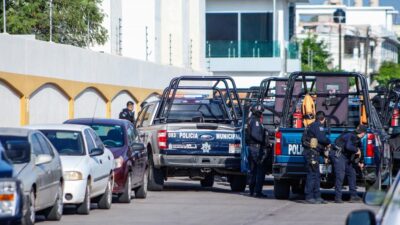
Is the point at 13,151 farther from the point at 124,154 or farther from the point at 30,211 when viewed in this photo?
the point at 124,154

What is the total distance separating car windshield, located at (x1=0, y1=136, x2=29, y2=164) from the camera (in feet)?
50.8

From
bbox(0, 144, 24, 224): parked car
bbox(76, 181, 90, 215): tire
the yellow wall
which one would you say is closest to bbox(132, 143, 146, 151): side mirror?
bbox(76, 181, 90, 215): tire

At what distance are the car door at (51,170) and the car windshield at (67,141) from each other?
1.98 metres

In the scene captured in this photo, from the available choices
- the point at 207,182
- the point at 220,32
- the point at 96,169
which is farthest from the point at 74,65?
the point at 220,32

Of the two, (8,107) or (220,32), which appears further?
(220,32)

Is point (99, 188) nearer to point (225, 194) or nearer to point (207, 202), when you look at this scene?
point (207, 202)

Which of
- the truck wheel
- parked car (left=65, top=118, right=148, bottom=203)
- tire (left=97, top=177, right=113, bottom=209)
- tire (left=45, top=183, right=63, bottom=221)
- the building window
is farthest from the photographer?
the building window

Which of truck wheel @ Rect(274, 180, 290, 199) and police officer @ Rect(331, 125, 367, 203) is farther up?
police officer @ Rect(331, 125, 367, 203)

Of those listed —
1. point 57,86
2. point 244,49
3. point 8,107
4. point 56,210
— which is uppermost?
point 244,49

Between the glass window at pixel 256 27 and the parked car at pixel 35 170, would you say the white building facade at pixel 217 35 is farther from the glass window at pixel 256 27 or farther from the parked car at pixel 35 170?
the parked car at pixel 35 170

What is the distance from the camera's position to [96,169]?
1927 centimetres

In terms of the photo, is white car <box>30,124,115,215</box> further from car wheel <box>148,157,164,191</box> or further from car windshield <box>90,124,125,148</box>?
car wheel <box>148,157,164,191</box>

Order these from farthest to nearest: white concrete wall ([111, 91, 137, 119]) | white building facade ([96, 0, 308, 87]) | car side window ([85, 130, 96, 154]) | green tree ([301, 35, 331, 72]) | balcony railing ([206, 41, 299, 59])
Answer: green tree ([301, 35, 331, 72]) → balcony railing ([206, 41, 299, 59]) → white building facade ([96, 0, 308, 87]) → white concrete wall ([111, 91, 137, 119]) → car side window ([85, 130, 96, 154])

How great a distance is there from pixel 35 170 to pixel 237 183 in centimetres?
1141
